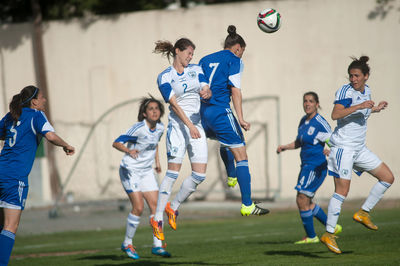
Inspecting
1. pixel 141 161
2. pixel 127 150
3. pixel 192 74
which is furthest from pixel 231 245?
pixel 192 74

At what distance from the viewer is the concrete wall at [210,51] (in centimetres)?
2056

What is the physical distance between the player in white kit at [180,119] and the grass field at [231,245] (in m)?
1.18

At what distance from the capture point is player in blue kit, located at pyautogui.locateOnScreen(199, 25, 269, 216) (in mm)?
8672

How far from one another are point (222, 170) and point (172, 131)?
41.7 feet

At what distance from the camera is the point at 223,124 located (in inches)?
343

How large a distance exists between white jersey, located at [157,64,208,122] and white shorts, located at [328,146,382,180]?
6.78 ft

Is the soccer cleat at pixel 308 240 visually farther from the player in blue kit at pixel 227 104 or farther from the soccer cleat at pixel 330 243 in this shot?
the player in blue kit at pixel 227 104

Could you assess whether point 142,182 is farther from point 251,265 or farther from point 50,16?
point 50,16

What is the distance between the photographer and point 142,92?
875 inches

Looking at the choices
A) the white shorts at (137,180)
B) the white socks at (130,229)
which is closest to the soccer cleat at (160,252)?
the white socks at (130,229)

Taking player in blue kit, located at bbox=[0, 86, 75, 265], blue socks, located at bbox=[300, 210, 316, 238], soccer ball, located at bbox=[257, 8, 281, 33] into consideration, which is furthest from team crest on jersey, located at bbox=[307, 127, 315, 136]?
player in blue kit, located at bbox=[0, 86, 75, 265]

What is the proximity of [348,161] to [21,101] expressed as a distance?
14.7 feet

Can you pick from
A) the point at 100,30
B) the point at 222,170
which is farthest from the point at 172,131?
the point at 100,30

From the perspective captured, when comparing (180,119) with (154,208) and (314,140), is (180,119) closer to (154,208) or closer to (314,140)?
(154,208)
